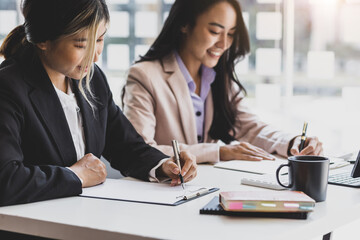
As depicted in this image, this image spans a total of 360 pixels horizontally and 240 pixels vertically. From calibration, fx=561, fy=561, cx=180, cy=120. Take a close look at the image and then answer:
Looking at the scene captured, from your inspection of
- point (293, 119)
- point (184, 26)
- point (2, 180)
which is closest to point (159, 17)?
point (293, 119)

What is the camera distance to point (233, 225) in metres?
1.20

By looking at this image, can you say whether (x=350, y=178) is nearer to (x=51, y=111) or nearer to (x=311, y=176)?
(x=311, y=176)

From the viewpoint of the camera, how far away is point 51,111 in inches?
63.7

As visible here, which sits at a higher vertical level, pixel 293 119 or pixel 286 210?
pixel 286 210

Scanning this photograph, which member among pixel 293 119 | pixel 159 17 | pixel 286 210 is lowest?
pixel 293 119

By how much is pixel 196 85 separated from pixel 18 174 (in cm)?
136

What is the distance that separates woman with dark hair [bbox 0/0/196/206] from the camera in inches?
56.7

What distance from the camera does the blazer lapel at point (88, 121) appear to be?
5.81 ft

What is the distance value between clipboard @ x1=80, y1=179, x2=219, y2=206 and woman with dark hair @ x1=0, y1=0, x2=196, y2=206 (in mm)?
40

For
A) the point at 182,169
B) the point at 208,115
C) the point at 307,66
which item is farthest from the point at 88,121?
the point at 307,66

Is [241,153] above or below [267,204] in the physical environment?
below

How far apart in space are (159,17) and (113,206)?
3071mm

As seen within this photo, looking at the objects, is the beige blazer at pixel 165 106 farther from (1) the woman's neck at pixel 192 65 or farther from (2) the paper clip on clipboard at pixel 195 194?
(2) the paper clip on clipboard at pixel 195 194

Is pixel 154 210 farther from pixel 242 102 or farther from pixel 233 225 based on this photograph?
pixel 242 102
